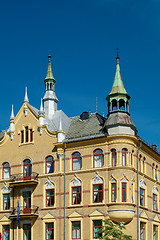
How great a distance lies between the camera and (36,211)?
5478 cm

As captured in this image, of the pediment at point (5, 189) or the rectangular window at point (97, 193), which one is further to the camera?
the pediment at point (5, 189)

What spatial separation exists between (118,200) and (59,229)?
8.01m

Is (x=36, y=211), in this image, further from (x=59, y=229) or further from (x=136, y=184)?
(x=136, y=184)

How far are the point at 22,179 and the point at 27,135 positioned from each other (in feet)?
18.5

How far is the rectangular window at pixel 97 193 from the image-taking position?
51969mm

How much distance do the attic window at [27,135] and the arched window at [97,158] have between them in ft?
29.7

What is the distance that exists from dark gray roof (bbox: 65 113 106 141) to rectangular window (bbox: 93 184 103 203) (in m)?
5.92

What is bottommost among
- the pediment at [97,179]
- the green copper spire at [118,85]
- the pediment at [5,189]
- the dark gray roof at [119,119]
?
the pediment at [5,189]

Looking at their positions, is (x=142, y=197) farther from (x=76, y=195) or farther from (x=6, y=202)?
(x=6, y=202)

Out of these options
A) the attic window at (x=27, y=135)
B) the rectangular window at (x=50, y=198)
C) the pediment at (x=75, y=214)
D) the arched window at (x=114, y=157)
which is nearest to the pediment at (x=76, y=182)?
the rectangular window at (x=50, y=198)

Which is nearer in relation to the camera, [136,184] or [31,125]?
[136,184]

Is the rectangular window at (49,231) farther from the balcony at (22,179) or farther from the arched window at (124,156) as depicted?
the arched window at (124,156)

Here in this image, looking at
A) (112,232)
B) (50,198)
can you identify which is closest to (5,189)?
(50,198)

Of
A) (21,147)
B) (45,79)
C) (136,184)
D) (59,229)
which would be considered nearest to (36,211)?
(59,229)
